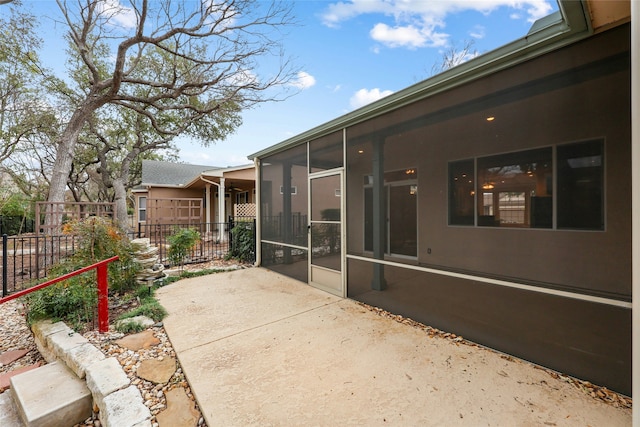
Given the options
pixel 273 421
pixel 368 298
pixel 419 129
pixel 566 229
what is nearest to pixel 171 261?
pixel 368 298

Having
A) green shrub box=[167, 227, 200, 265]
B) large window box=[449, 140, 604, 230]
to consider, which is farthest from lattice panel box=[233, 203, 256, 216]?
large window box=[449, 140, 604, 230]

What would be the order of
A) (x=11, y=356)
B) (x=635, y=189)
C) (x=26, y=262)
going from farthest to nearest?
(x=26, y=262) → (x=11, y=356) → (x=635, y=189)

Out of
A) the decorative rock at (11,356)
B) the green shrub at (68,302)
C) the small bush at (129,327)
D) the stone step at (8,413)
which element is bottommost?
the decorative rock at (11,356)

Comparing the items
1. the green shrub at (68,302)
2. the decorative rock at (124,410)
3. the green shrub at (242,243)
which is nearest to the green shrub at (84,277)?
the green shrub at (68,302)

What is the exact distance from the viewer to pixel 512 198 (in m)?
2.65

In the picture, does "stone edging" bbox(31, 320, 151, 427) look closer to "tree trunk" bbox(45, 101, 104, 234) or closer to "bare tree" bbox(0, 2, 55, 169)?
"tree trunk" bbox(45, 101, 104, 234)

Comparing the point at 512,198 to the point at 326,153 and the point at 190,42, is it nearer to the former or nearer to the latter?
the point at 326,153

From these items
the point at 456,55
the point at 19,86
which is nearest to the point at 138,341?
the point at 456,55

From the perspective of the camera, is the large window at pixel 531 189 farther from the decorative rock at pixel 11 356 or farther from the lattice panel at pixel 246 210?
the lattice panel at pixel 246 210

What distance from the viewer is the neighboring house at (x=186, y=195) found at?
11.7 m

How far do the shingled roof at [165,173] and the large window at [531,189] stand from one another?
42.3 ft

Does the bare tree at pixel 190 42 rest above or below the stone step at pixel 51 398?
above

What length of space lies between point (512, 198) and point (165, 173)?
16576 mm

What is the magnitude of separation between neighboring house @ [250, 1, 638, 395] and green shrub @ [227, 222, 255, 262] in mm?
3358
